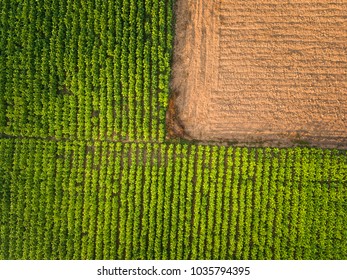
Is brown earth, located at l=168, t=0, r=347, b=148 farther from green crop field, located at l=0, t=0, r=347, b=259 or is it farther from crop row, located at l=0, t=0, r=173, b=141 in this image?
crop row, located at l=0, t=0, r=173, b=141

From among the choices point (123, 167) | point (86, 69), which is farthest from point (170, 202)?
point (86, 69)

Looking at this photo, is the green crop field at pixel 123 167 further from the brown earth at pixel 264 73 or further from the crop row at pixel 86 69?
the brown earth at pixel 264 73

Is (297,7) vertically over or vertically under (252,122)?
over

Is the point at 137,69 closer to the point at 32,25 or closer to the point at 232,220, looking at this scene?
the point at 32,25

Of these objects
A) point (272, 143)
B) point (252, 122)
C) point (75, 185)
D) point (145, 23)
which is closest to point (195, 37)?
point (145, 23)

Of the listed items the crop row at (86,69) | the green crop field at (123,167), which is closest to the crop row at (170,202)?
the green crop field at (123,167)
